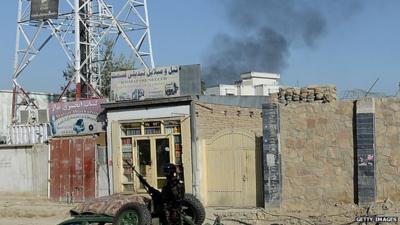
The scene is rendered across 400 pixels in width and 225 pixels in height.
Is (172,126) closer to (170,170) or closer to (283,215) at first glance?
(283,215)

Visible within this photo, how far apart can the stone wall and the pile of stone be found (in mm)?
220

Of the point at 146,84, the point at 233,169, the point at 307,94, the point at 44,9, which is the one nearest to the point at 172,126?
the point at 146,84

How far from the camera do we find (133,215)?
10375 mm

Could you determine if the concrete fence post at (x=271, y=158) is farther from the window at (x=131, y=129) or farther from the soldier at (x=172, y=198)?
the soldier at (x=172, y=198)

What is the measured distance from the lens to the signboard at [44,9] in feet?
108

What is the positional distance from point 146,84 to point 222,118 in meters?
2.96

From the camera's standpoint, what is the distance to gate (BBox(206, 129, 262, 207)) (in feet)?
63.6

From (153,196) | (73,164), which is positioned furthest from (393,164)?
(73,164)

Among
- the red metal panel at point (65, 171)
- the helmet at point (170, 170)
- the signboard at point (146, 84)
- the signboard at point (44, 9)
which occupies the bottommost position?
the red metal panel at point (65, 171)

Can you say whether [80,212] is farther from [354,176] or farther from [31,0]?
[31,0]

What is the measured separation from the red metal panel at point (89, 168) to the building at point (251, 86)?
1568 centimetres

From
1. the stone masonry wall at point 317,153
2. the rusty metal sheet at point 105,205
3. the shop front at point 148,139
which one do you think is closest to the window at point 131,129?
the shop front at point 148,139

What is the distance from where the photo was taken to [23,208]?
75.7 feet

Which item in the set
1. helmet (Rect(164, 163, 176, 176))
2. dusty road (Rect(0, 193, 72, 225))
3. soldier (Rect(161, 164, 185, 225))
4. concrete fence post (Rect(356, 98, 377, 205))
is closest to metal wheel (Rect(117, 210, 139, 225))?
soldier (Rect(161, 164, 185, 225))
